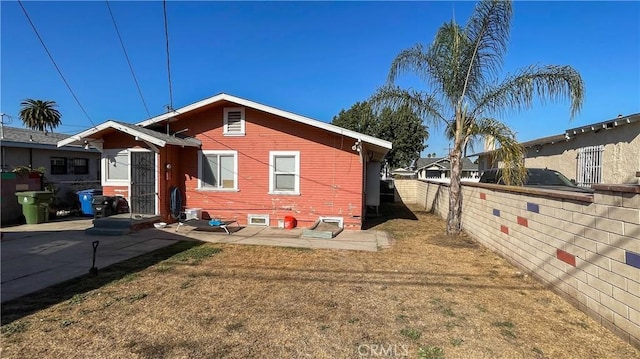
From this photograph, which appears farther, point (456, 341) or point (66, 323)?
point (66, 323)

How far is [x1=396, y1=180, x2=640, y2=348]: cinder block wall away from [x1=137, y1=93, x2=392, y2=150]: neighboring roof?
3905 mm

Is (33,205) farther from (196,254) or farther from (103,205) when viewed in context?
(196,254)

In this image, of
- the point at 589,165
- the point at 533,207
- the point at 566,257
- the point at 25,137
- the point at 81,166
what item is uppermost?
the point at 25,137

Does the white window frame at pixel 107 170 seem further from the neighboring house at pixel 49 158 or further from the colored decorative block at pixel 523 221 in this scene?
the colored decorative block at pixel 523 221

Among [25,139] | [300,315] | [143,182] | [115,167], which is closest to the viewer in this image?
[300,315]

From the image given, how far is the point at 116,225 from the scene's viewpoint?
9383mm

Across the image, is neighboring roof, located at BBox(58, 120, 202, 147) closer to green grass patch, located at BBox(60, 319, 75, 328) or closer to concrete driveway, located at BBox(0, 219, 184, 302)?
concrete driveway, located at BBox(0, 219, 184, 302)

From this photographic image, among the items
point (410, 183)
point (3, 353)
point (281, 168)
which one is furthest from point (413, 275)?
point (410, 183)

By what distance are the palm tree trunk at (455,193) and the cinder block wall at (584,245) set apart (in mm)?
1980

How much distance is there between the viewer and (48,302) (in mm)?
4383

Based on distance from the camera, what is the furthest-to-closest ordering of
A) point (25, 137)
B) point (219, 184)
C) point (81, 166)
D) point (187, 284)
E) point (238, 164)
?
1. point (81, 166)
2. point (25, 137)
3. point (219, 184)
4. point (238, 164)
5. point (187, 284)

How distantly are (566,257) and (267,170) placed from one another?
8.29 meters

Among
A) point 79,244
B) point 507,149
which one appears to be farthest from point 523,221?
point 79,244

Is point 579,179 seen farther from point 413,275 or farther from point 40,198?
point 40,198
